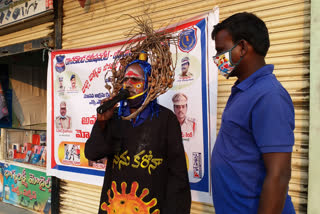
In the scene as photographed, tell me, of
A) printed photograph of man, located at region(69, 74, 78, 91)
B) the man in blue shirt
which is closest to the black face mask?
the man in blue shirt

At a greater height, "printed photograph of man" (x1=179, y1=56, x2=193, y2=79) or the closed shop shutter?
the closed shop shutter

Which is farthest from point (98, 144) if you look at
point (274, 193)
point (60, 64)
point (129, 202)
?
point (60, 64)

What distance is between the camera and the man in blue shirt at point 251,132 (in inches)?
46.9

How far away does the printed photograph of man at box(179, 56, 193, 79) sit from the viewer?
290 centimetres

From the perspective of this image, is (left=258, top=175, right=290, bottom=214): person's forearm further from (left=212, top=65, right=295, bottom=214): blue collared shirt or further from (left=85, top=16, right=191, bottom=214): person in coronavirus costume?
(left=85, top=16, right=191, bottom=214): person in coronavirus costume

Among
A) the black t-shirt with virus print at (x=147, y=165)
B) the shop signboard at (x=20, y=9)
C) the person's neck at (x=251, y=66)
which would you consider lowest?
the black t-shirt with virus print at (x=147, y=165)

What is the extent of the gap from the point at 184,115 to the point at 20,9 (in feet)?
12.3

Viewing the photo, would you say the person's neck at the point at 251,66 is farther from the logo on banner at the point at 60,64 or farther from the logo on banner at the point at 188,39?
the logo on banner at the point at 60,64

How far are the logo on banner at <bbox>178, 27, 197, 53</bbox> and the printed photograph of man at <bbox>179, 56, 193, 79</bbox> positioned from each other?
9cm

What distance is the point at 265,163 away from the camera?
1.22 meters

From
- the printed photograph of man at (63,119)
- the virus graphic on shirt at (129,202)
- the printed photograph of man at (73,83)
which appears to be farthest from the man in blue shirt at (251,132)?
the printed photograph of man at (63,119)

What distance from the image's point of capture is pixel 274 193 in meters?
1.19

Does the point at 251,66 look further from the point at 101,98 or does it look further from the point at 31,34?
the point at 31,34

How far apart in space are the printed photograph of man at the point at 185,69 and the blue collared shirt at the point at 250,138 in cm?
145
